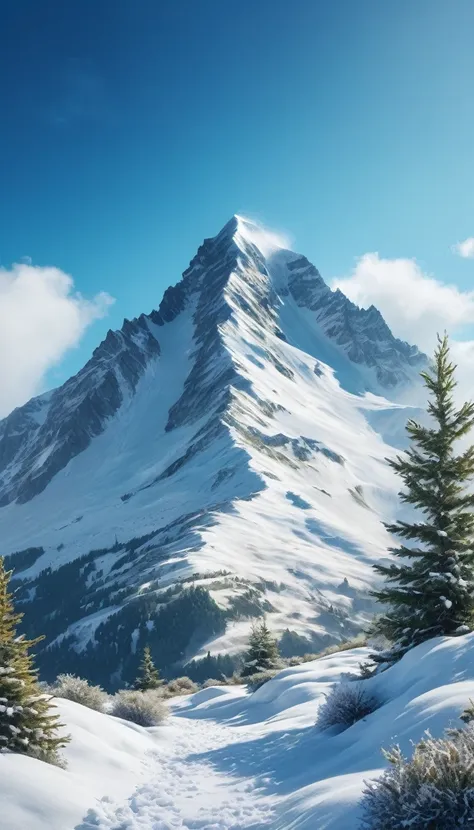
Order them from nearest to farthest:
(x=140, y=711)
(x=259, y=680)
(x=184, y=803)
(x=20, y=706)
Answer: (x=20, y=706) < (x=184, y=803) < (x=140, y=711) < (x=259, y=680)

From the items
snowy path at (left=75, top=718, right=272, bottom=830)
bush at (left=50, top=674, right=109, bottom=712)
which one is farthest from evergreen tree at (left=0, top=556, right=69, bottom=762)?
bush at (left=50, top=674, right=109, bottom=712)

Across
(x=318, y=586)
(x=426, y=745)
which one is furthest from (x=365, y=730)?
(x=318, y=586)

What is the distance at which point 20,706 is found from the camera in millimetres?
10352

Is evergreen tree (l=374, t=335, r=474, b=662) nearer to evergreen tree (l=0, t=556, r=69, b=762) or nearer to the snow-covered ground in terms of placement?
the snow-covered ground

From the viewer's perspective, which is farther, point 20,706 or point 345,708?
point 345,708

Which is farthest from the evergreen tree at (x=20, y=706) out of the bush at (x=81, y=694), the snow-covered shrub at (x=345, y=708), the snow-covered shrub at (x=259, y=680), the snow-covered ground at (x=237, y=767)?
the snow-covered shrub at (x=259, y=680)

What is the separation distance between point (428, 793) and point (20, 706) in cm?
716

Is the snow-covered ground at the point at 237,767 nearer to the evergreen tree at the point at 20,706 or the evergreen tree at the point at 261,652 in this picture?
the evergreen tree at the point at 20,706

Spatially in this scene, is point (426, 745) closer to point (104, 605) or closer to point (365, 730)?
point (365, 730)

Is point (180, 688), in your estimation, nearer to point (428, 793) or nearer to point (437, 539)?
point (437, 539)

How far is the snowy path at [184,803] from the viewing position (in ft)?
29.8

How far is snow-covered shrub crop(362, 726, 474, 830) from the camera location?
619 centimetres

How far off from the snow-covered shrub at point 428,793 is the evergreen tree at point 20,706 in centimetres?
613

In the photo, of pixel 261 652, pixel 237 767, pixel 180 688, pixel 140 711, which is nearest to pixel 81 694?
pixel 140 711
